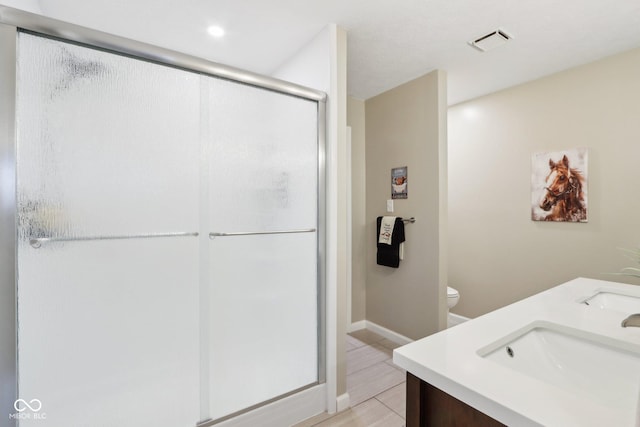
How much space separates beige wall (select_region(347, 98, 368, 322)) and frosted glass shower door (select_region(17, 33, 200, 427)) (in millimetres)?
1966

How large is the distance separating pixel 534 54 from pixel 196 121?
7.98 ft

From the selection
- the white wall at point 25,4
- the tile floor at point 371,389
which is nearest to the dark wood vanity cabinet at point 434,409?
the tile floor at point 371,389

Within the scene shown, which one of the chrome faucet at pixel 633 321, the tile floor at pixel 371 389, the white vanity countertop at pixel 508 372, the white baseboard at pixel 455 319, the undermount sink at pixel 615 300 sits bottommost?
the tile floor at pixel 371 389

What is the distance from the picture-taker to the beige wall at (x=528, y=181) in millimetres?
2213

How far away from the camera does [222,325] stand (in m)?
1.59

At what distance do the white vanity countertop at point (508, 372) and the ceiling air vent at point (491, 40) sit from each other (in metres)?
1.71

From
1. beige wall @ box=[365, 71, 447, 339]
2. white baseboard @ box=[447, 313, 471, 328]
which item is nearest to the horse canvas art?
beige wall @ box=[365, 71, 447, 339]

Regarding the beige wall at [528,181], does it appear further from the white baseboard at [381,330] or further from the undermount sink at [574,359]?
the undermount sink at [574,359]

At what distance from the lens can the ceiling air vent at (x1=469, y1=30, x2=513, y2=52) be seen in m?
1.98

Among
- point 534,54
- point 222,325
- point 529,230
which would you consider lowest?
point 222,325

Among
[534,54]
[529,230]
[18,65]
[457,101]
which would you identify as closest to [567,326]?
[529,230]

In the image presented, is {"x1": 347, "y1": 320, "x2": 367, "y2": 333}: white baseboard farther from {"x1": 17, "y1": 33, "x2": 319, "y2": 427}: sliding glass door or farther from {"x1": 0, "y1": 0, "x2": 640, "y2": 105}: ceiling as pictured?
{"x1": 0, "y1": 0, "x2": 640, "y2": 105}: ceiling

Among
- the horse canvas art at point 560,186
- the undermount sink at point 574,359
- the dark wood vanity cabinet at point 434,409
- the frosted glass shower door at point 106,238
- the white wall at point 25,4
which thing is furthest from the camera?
the horse canvas art at point 560,186

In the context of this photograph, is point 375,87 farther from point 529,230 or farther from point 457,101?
point 529,230
